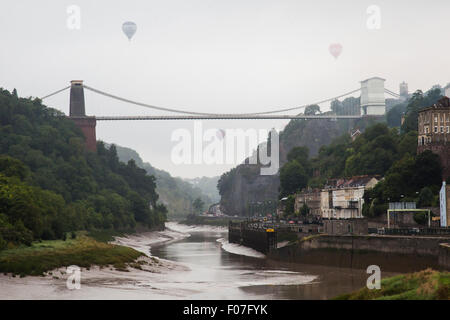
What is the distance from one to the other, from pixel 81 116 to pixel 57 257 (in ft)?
382

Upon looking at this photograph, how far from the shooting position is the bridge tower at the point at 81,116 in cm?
16412

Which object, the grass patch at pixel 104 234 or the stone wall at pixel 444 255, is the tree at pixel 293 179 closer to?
the grass patch at pixel 104 234

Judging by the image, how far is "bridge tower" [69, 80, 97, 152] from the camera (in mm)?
164125

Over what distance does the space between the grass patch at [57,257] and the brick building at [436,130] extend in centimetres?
3507


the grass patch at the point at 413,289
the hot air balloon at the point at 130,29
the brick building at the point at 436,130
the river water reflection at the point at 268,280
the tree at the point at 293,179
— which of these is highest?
the hot air balloon at the point at 130,29

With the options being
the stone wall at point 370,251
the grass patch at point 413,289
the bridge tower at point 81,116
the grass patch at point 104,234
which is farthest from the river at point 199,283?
the bridge tower at point 81,116

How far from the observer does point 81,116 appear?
16712cm

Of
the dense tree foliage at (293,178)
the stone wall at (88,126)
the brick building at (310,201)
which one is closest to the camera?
the brick building at (310,201)

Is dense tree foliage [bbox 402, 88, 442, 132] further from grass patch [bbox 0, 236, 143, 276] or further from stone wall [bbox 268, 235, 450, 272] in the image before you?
grass patch [bbox 0, 236, 143, 276]

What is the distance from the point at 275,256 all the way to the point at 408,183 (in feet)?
54.2

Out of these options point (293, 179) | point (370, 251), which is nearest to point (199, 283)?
point (370, 251)

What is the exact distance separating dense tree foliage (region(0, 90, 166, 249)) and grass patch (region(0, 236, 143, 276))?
543 centimetres
